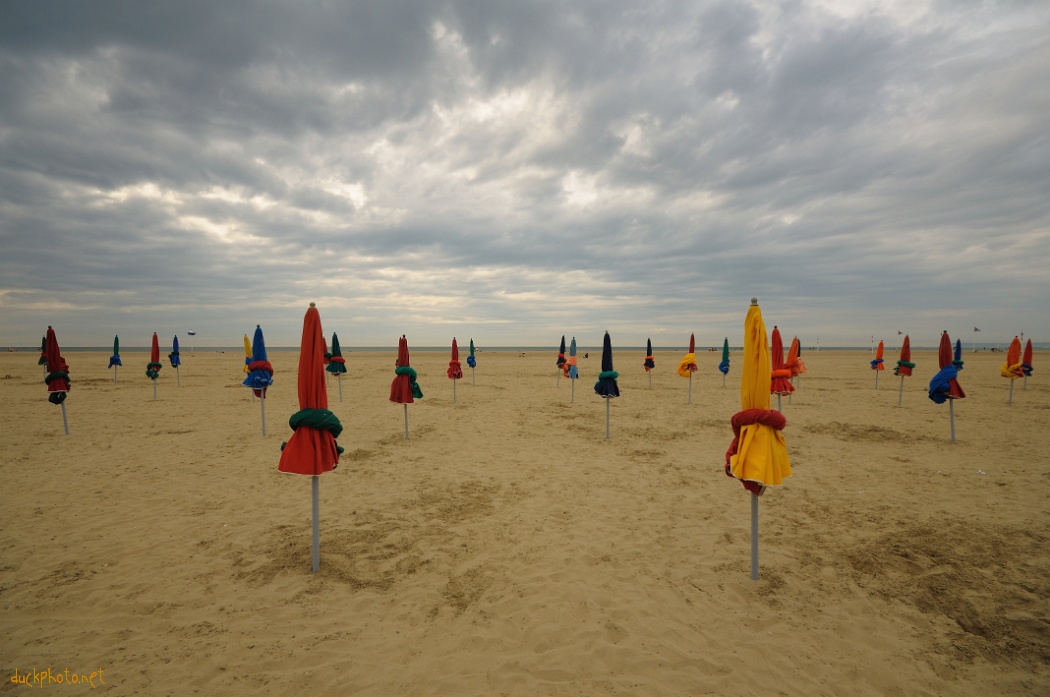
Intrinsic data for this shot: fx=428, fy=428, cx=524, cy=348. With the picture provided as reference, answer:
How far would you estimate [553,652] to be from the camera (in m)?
4.66

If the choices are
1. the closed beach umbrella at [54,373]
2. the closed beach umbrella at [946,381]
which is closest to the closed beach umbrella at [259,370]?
the closed beach umbrella at [54,373]

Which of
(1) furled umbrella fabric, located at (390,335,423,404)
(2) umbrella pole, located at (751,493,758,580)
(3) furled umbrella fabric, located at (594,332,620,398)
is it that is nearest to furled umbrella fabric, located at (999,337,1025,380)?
(3) furled umbrella fabric, located at (594,332,620,398)

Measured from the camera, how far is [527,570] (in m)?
6.23

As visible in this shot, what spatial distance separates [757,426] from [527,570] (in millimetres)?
3760

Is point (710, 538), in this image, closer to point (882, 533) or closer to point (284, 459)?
point (882, 533)

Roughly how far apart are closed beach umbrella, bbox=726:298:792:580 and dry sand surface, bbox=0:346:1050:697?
1.73m

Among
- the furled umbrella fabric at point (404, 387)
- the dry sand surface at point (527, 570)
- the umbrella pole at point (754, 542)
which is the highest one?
the furled umbrella fabric at point (404, 387)

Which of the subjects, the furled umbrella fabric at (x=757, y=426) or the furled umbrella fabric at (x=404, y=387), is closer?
the furled umbrella fabric at (x=757, y=426)

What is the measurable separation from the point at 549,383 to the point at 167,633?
87.2 ft

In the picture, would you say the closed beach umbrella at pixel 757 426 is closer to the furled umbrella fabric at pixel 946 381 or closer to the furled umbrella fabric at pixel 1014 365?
the furled umbrella fabric at pixel 946 381

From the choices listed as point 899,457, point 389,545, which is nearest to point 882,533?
point 899,457

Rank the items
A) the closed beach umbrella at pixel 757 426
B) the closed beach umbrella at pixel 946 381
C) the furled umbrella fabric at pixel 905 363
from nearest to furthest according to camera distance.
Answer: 1. the closed beach umbrella at pixel 757 426
2. the closed beach umbrella at pixel 946 381
3. the furled umbrella fabric at pixel 905 363

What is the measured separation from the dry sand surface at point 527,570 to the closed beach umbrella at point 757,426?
1732mm

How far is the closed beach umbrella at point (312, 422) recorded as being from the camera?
18.6 ft
